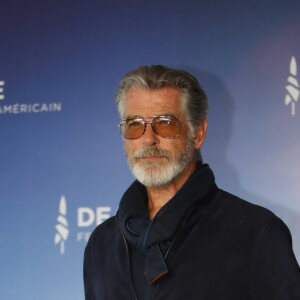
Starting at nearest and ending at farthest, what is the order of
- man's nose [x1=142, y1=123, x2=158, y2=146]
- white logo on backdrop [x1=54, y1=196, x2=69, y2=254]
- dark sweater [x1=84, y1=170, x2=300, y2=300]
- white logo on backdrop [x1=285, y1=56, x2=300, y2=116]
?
dark sweater [x1=84, y1=170, x2=300, y2=300] → man's nose [x1=142, y1=123, x2=158, y2=146] → white logo on backdrop [x1=285, y1=56, x2=300, y2=116] → white logo on backdrop [x1=54, y1=196, x2=69, y2=254]

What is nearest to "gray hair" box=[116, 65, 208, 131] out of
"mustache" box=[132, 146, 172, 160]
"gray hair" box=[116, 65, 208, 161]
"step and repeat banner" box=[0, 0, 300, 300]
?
"gray hair" box=[116, 65, 208, 161]

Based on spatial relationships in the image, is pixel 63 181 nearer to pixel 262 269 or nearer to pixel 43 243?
pixel 43 243

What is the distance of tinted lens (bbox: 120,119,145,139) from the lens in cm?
130

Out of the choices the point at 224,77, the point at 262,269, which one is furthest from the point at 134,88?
the point at 224,77

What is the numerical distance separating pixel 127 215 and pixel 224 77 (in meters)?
0.79

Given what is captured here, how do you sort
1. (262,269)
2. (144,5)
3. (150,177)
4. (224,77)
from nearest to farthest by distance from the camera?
1. (262,269)
2. (150,177)
3. (224,77)
4. (144,5)

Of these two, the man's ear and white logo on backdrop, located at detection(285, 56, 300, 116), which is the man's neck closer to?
the man's ear

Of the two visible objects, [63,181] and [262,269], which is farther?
[63,181]

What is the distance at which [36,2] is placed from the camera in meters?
2.18

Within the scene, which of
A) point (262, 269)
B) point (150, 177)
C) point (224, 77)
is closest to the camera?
point (262, 269)

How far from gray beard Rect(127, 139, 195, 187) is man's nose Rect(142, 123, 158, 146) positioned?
11mm

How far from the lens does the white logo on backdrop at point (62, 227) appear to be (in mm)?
2045

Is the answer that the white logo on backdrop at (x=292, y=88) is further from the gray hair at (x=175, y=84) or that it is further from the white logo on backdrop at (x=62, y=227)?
the white logo on backdrop at (x=62, y=227)

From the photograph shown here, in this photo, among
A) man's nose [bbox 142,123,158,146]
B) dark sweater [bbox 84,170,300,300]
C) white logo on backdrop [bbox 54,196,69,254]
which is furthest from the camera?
white logo on backdrop [bbox 54,196,69,254]
